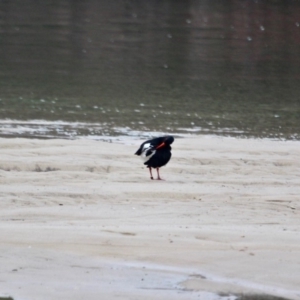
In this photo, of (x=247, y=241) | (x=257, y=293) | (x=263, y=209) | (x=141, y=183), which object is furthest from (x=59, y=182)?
(x=257, y=293)

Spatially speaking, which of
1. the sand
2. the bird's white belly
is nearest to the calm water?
the sand

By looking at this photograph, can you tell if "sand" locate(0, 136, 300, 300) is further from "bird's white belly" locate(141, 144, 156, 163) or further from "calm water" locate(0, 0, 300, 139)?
"calm water" locate(0, 0, 300, 139)

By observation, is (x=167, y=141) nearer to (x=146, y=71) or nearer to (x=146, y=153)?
(x=146, y=153)

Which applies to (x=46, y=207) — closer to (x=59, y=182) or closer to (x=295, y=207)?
(x=59, y=182)

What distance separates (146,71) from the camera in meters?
22.3

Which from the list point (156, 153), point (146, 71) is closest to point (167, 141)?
point (156, 153)

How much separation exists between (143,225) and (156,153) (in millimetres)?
2536

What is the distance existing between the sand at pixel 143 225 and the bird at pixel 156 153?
21 centimetres

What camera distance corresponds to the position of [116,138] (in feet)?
42.1

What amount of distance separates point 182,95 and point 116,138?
5.30 meters

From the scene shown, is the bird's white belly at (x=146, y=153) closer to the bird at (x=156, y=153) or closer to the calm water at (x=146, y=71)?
the bird at (x=156, y=153)

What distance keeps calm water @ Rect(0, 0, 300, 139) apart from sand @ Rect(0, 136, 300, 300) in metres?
3.15

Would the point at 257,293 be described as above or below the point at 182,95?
above

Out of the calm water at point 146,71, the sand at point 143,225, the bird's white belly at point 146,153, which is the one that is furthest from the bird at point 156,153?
the calm water at point 146,71
